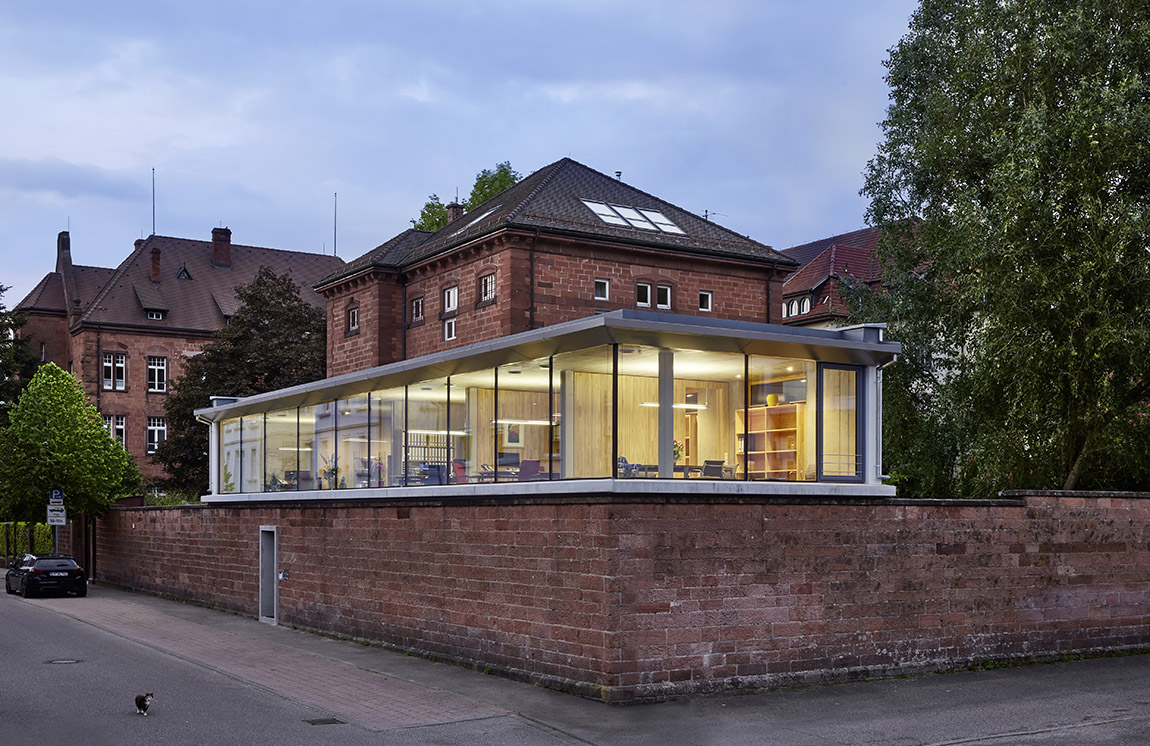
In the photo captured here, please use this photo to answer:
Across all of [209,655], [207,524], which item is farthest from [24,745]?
[207,524]

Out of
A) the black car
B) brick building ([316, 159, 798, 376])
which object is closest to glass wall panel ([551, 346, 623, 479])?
brick building ([316, 159, 798, 376])

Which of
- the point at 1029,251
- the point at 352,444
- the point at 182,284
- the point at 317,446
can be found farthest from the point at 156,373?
→ the point at 1029,251

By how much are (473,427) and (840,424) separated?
5.59 metres

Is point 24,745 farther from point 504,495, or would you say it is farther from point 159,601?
point 159,601

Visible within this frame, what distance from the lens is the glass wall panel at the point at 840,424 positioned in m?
17.7

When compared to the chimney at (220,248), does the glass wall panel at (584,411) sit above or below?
below

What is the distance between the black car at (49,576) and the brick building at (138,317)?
3511 cm

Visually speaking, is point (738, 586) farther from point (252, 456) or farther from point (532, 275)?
point (532, 275)

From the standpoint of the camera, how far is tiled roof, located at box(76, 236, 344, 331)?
236 feet

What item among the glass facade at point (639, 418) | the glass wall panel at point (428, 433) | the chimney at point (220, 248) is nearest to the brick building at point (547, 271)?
the glass wall panel at point (428, 433)

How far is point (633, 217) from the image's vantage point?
4216 centimetres

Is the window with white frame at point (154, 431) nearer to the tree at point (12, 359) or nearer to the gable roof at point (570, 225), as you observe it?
the tree at point (12, 359)

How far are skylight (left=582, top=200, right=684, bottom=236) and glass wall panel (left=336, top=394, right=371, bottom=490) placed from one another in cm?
1834

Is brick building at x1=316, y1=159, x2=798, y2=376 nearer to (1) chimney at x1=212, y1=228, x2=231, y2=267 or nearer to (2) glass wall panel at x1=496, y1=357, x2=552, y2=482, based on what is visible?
(2) glass wall panel at x1=496, y1=357, x2=552, y2=482
